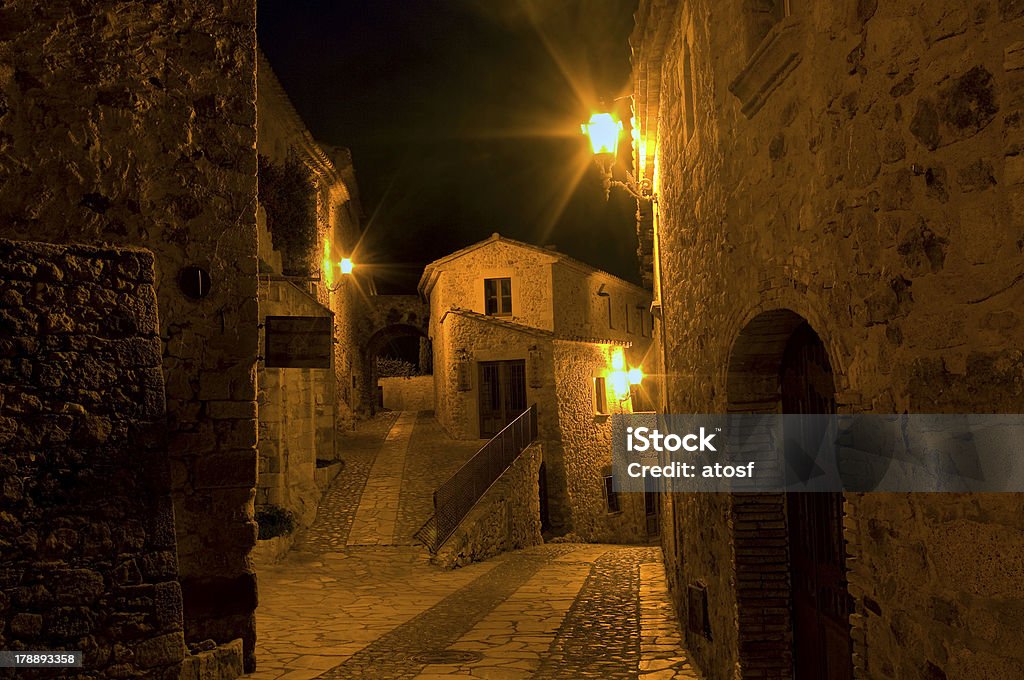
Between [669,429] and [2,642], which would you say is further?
[669,429]

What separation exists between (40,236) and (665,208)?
6.18m

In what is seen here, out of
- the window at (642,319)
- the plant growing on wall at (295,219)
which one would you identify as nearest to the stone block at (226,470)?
the plant growing on wall at (295,219)

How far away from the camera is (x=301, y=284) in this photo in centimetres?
2091

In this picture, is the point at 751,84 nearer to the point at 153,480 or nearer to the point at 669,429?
the point at 153,480

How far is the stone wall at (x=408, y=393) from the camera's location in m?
32.0

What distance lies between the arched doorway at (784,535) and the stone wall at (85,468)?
3572 millimetres

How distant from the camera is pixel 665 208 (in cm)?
859

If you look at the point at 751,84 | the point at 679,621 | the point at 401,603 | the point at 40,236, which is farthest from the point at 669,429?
the point at 40,236

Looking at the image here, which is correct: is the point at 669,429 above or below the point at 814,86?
below

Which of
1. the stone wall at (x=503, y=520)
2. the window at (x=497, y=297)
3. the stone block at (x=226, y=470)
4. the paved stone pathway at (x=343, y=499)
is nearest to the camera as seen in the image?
the stone block at (x=226, y=470)

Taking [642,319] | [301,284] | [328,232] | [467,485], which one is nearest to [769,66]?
[467,485]

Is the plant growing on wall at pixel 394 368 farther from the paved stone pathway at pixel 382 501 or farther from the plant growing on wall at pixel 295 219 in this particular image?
the paved stone pathway at pixel 382 501

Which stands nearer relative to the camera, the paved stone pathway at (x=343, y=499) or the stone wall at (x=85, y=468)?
the stone wall at (x=85, y=468)

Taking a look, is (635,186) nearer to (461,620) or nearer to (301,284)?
(461,620)
